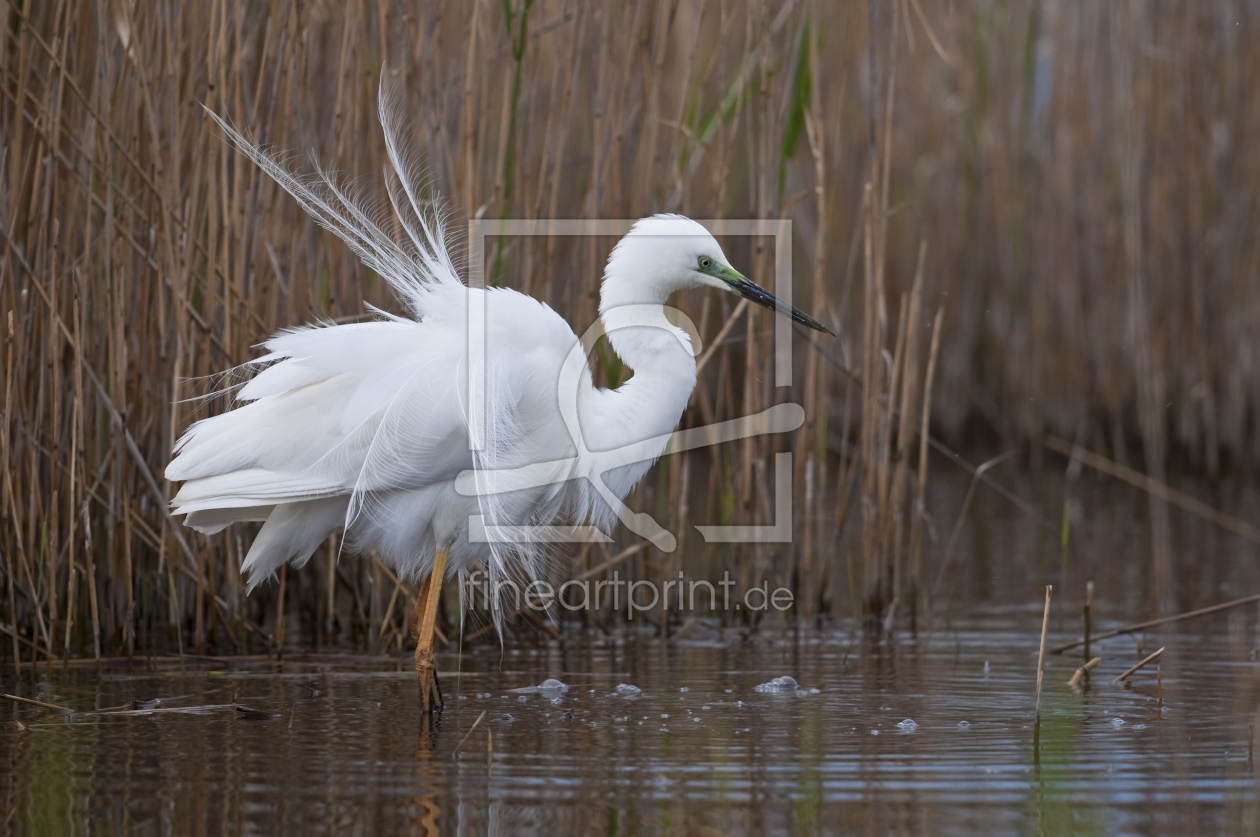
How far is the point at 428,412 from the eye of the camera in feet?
11.2

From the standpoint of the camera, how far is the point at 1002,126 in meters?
7.22

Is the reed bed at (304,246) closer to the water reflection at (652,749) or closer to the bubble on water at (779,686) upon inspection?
the water reflection at (652,749)

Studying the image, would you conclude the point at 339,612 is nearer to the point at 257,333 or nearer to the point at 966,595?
the point at 257,333

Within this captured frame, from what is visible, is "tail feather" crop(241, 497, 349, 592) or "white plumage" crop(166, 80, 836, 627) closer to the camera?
"white plumage" crop(166, 80, 836, 627)

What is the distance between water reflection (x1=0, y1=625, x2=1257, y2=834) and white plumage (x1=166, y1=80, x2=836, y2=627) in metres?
0.43

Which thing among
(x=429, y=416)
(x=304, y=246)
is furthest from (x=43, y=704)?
(x=304, y=246)

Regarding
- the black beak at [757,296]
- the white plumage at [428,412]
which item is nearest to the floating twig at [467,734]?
the white plumage at [428,412]

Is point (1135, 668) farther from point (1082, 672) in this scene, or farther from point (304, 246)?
point (304, 246)

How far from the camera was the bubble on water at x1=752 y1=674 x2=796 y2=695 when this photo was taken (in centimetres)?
367

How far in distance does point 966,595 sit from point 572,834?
2996 mm

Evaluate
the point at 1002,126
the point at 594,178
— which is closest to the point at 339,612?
the point at 594,178

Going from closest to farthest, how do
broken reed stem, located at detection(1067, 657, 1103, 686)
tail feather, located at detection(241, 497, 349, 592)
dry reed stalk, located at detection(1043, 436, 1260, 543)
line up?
broken reed stem, located at detection(1067, 657, 1103, 686)
tail feather, located at detection(241, 497, 349, 592)
dry reed stalk, located at detection(1043, 436, 1260, 543)

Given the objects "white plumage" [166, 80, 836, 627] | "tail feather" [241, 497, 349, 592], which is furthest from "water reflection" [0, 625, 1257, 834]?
"white plumage" [166, 80, 836, 627]

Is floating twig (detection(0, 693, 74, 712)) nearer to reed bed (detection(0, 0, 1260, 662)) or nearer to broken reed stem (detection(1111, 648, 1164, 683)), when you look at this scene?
reed bed (detection(0, 0, 1260, 662))
